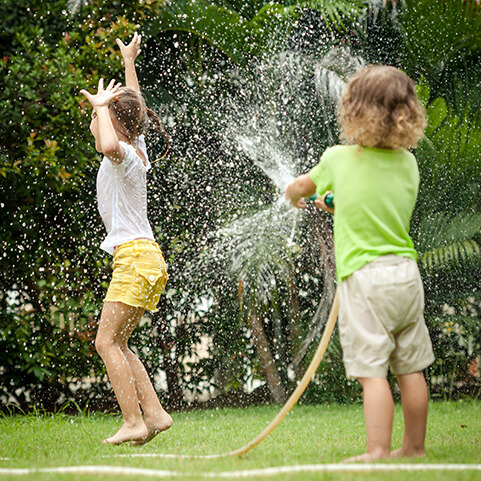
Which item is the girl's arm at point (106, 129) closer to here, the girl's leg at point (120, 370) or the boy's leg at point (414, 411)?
the girl's leg at point (120, 370)

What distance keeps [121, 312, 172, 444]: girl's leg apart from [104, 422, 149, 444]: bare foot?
0.07m

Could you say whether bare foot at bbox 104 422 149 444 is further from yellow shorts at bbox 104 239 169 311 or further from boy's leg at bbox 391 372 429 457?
boy's leg at bbox 391 372 429 457

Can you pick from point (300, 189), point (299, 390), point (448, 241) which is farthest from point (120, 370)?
point (448, 241)

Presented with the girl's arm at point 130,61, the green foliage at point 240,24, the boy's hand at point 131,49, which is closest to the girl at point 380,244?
the girl's arm at point 130,61

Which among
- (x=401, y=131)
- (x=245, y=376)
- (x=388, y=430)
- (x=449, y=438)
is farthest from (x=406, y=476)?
(x=245, y=376)

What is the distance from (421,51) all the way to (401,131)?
12.3 ft

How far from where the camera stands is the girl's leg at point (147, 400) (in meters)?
3.33

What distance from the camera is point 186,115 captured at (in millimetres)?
5836

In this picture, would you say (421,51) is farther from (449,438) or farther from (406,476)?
(406,476)

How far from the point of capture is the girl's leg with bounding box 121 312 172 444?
3326mm

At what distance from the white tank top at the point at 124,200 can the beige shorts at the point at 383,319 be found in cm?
123

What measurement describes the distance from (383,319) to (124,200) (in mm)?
1461

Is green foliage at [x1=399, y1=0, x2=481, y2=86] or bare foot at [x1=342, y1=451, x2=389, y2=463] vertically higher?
green foliage at [x1=399, y1=0, x2=481, y2=86]

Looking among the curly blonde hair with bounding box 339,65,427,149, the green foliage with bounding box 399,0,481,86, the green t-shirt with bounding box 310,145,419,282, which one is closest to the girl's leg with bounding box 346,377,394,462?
the green t-shirt with bounding box 310,145,419,282
